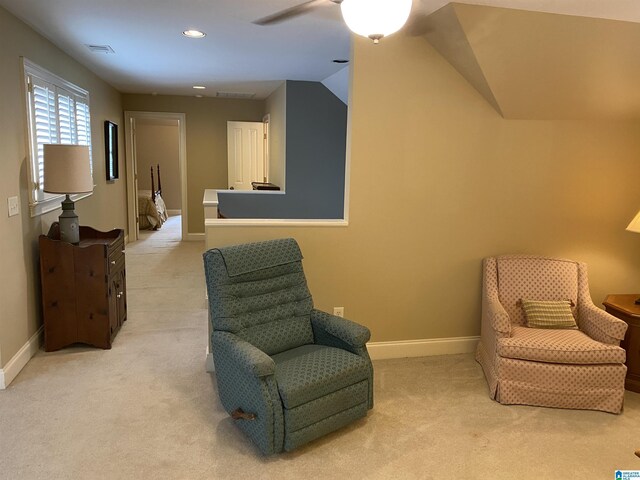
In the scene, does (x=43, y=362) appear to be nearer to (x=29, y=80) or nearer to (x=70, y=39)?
(x=29, y=80)

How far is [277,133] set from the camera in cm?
668

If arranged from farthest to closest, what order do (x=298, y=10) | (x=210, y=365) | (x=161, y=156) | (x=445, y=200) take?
(x=161, y=156), (x=445, y=200), (x=210, y=365), (x=298, y=10)

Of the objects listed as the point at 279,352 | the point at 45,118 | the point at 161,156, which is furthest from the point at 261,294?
the point at 161,156

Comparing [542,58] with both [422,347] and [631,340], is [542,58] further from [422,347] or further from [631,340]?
[422,347]

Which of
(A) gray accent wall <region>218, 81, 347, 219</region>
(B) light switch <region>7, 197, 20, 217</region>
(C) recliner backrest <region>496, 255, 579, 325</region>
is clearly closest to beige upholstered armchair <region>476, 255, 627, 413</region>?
(C) recliner backrest <region>496, 255, 579, 325</region>

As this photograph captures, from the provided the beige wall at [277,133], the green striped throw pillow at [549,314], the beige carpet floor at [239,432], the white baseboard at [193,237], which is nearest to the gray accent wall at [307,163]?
the beige wall at [277,133]

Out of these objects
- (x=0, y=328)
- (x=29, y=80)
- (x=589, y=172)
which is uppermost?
(x=29, y=80)

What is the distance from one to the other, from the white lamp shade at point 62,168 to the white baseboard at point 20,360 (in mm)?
1041

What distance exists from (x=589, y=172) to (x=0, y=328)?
4.04m

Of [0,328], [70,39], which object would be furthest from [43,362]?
[70,39]

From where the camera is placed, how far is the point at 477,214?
11.6ft

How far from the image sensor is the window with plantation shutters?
137 inches

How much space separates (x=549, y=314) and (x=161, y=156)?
958 cm

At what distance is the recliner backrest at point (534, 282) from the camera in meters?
3.34
